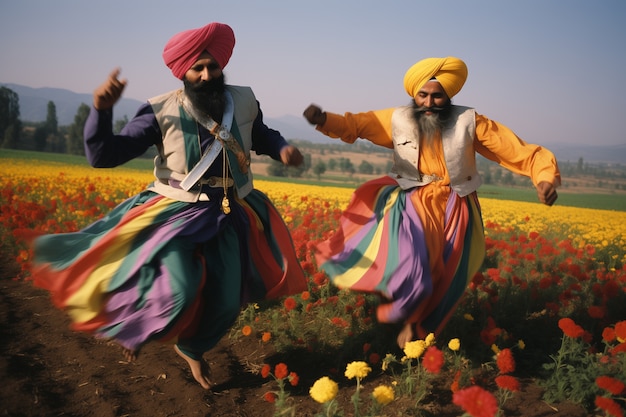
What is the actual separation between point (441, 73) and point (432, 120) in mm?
413

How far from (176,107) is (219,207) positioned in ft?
2.63

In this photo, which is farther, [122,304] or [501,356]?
[122,304]

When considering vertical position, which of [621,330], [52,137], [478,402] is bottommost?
[621,330]

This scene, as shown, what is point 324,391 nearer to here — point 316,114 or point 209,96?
point 209,96

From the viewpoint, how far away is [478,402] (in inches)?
71.2

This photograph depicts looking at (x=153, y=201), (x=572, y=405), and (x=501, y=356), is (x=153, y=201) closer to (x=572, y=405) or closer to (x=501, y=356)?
(x=501, y=356)

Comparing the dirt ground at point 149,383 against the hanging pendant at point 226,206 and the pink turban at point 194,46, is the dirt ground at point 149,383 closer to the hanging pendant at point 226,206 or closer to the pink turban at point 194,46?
the hanging pendant at point 226,206

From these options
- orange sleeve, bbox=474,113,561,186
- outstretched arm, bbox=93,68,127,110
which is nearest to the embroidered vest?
outstretched arm, bbox=93,68,127,110

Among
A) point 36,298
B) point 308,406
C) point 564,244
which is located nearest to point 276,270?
point 308,406

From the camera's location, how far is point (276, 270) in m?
3.71

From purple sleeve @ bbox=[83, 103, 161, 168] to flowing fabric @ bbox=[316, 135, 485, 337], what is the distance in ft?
6.08

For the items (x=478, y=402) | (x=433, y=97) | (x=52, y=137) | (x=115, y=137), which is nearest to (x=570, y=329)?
(x=478, y=402)

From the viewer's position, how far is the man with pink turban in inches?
119

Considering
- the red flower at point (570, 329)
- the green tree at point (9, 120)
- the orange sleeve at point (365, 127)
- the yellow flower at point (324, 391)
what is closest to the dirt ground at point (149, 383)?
the red flower at point (570, 329)
